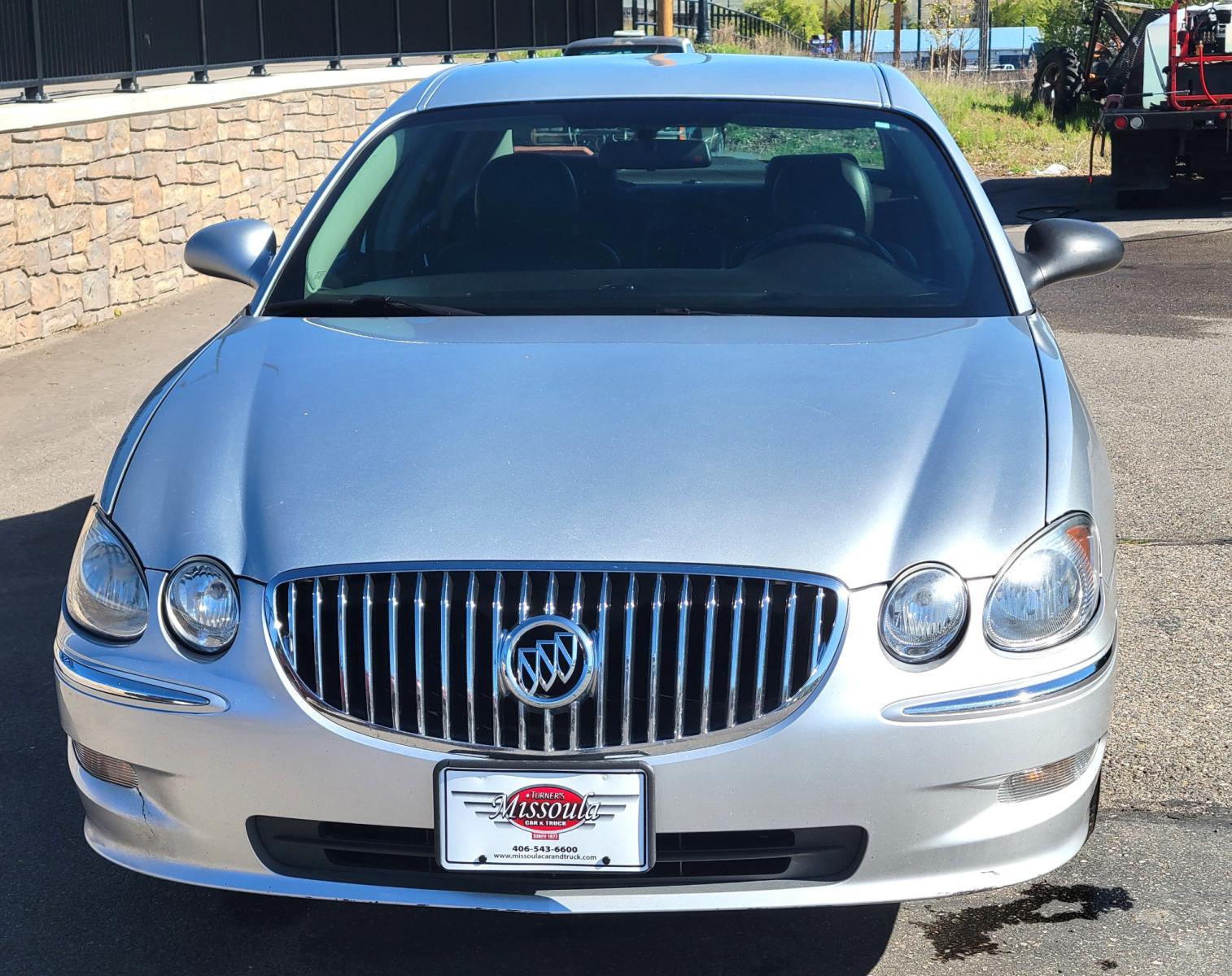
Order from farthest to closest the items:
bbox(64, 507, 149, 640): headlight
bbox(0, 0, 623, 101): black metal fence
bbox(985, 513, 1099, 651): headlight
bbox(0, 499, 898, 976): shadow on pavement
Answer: bbox(0, 0, 623, 101): black metal fence
bbox(0, 499, 898, 976): shadow on pavement
bbox(64, 507, 149, 640): headlight
bbox(985, 513, 1099, 651): headlight

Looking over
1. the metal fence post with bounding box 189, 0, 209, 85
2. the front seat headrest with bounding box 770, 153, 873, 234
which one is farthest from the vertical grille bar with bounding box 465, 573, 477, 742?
the metal fence post with bounding box 189, 0, 209, 85

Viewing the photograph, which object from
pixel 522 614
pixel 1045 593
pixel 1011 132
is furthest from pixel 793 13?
pixel 522 614

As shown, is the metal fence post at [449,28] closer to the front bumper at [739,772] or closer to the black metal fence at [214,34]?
the black metal fence at [214,34]

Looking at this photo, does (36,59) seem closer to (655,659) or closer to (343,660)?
(343,660)

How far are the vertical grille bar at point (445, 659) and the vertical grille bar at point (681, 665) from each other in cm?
36

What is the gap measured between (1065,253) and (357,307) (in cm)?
183

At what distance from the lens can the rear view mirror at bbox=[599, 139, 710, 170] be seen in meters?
4.05

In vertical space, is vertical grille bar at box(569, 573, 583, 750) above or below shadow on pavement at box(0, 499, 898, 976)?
above

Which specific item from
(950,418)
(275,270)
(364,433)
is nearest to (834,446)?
(950,418)

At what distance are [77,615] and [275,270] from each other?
52.9 inches

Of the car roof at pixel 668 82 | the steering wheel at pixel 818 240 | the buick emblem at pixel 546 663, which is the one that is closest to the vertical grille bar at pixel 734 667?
the buick emblem at pixel 546 663

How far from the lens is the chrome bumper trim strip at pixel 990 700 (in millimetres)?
2400

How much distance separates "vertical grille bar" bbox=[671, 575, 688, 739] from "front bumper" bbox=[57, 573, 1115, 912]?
0.14 feet

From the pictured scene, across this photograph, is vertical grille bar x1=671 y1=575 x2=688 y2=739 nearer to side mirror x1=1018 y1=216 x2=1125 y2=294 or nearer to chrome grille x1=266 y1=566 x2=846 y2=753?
chrome grille x1=266 y1=566 x2=846 y2=753
